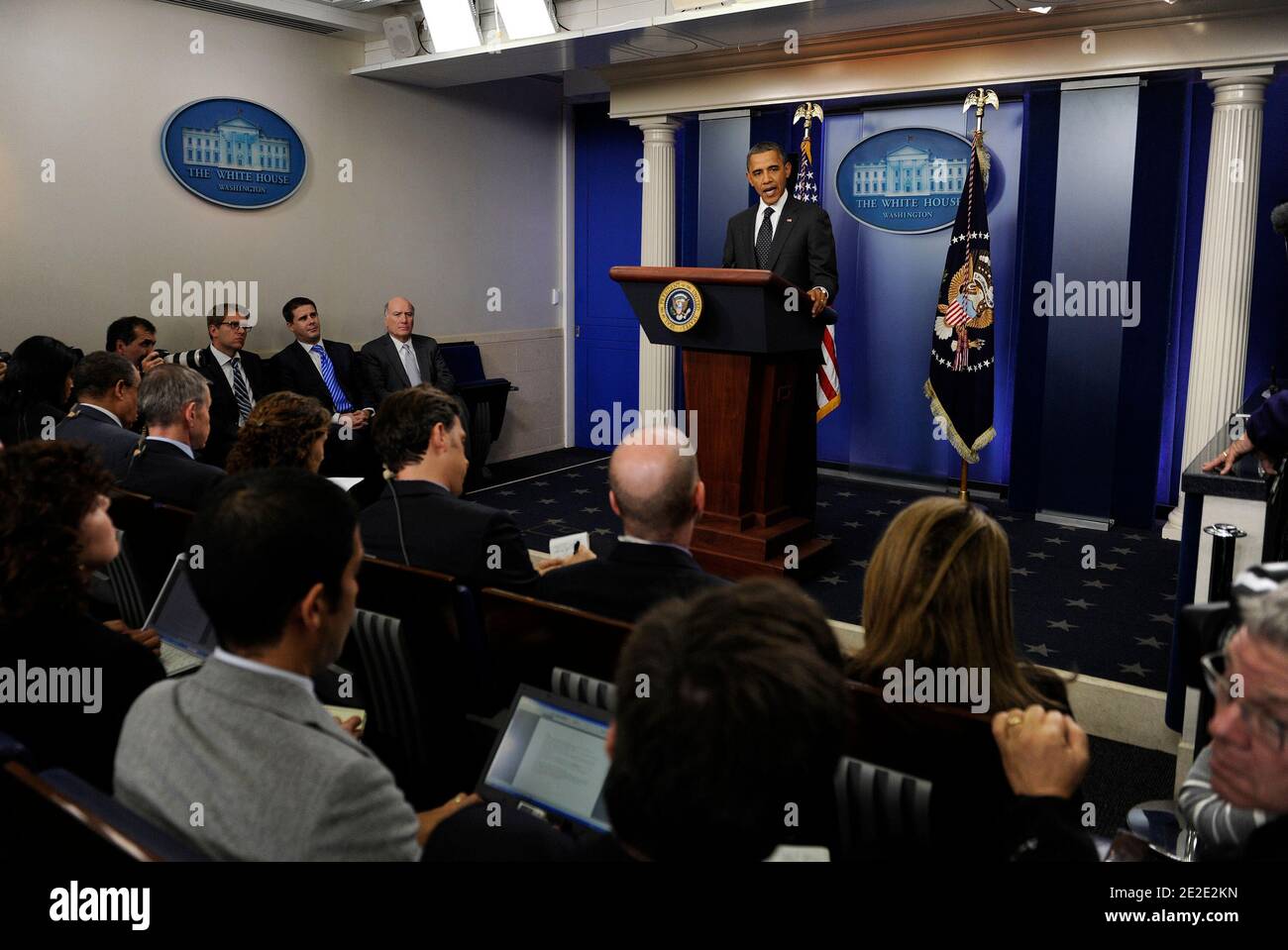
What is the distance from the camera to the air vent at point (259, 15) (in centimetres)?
556

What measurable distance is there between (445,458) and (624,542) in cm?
76

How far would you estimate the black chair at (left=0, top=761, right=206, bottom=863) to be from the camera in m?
1.06

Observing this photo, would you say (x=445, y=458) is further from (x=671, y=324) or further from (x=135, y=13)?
(x=135, y=13)

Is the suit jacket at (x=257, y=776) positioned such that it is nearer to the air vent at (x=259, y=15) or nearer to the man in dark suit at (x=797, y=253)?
the man in dark suit at (x=797, y=253)

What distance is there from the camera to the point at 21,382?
399 cm

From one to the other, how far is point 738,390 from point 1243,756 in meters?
3.17

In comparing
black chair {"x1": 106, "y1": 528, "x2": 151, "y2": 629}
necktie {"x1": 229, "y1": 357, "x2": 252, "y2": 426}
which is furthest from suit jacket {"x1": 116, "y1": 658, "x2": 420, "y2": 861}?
necktie {"x1": 229, "y1": 357, "x2": 252, "y2": 426}

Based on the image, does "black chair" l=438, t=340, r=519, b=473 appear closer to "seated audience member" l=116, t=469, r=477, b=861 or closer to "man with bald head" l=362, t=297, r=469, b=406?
"man with bald head" l=362, t=297, r=469, b=406

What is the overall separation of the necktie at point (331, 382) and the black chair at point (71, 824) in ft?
16.1

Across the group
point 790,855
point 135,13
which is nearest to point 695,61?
point 135,13

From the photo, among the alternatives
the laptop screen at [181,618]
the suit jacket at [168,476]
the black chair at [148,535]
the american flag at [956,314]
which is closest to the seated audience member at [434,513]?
the laptop screen at [181,618]

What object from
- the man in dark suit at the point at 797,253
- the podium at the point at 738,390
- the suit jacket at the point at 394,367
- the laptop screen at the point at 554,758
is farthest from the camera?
the suit jacket at the point at 394,367

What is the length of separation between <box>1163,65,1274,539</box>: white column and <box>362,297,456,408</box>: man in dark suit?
428 cm

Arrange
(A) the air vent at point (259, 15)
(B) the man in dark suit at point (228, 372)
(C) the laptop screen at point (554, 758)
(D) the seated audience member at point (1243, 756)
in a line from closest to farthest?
(D) the seated audience member at point (1243, 756) < (C) the laptop screen at point (554, 758) < (B) the man in dark suit at point (228, 372) < (A) the air vent at point (259, 15)
